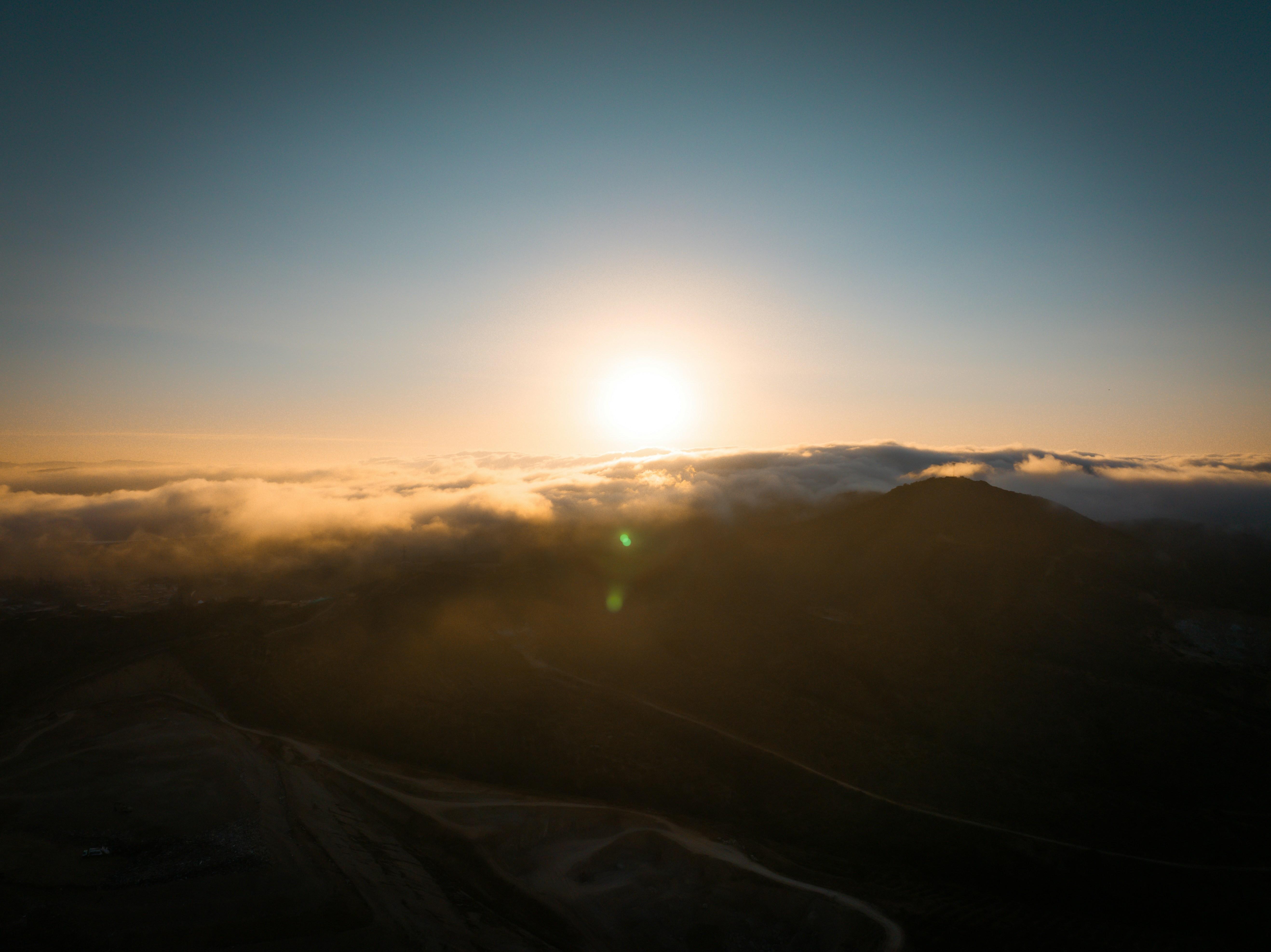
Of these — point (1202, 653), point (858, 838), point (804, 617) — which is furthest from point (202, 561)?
point (1202, 653)

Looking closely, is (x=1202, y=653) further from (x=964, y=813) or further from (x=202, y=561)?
(x=202, y=561)

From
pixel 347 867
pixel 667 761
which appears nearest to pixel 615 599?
pixel 667 761

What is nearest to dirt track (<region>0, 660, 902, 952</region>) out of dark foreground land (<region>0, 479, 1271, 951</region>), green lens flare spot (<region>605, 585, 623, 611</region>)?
dark foreground land (<region>0, 479, 1271, 951</region>)

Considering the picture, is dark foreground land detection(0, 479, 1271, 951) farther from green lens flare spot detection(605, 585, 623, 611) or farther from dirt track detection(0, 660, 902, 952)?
green lens flare spot detection(605, 585, 623, 611)

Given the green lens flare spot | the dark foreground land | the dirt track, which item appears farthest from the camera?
the green lens flare spot

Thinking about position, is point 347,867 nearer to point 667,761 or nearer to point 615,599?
point 667,761

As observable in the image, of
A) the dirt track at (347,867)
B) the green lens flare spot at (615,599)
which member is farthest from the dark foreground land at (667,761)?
the green lens flare spot at (615,599)
